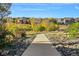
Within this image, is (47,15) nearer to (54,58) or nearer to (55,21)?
(55,21)

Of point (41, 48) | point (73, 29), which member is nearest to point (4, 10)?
point (41, 48)

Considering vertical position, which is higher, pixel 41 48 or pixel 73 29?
pixel 73 29

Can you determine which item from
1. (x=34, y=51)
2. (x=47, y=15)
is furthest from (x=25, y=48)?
(x=47, y=15)

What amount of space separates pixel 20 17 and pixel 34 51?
448 millimetres

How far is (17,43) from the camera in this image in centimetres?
520

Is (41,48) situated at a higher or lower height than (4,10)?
lower

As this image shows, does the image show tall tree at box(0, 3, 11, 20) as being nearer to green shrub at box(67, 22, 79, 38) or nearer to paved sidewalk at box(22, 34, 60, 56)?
paved sidewalk at box(22, 34, 60, 56)

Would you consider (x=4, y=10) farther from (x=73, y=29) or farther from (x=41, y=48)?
(x=73, y=29)

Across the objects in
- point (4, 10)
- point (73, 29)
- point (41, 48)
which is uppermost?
point (4, 10)

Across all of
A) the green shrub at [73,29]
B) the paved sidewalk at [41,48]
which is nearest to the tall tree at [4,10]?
the paved sidewalk at [41,48]

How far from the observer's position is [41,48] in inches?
205

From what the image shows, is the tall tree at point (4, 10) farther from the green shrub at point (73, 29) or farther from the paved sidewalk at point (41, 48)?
the green shrub at point (73, 29)

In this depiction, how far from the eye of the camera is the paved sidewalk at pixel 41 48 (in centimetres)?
520

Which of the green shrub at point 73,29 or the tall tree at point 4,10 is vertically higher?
the tall tree at point 4,10
